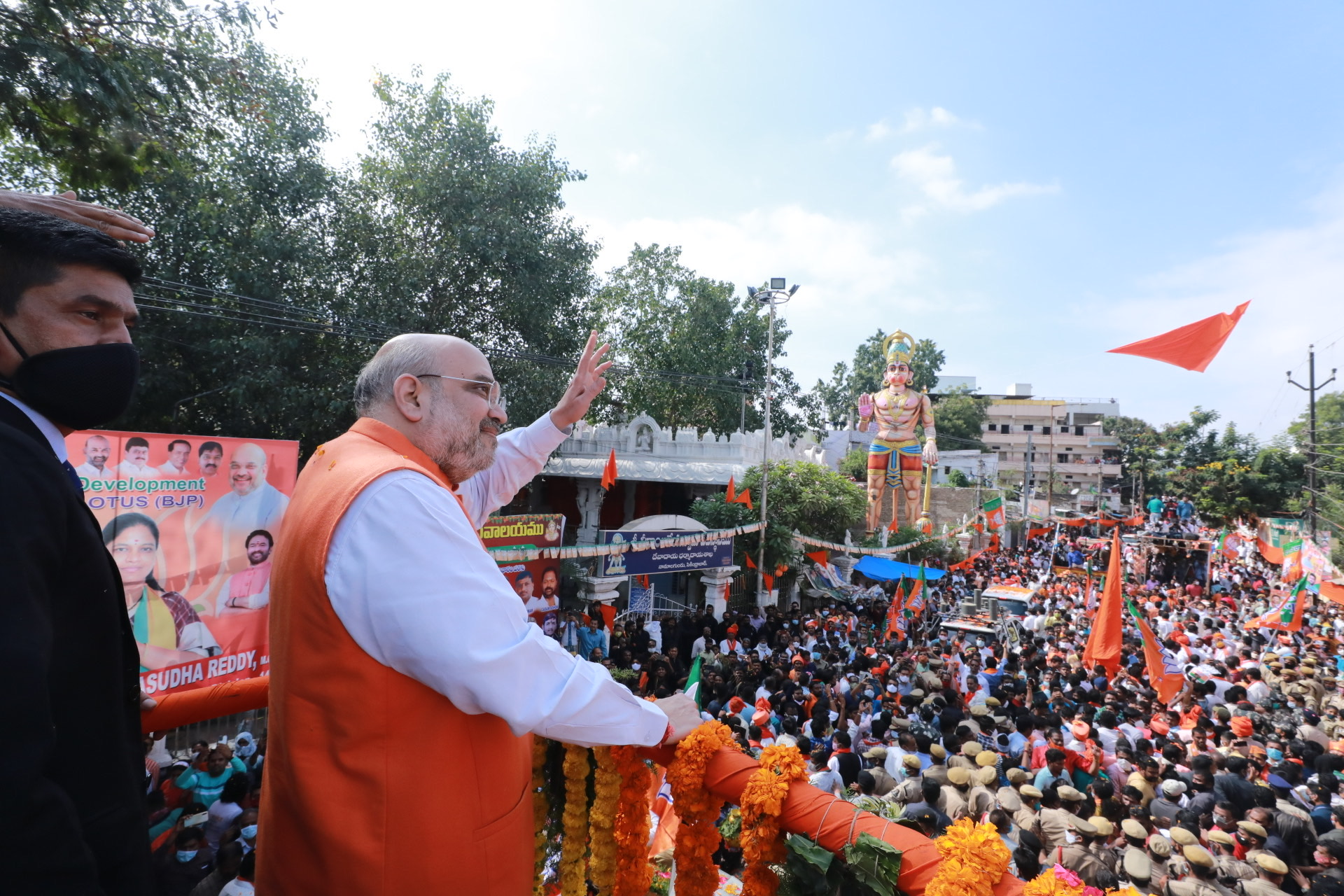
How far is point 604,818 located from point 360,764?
0.94 meters

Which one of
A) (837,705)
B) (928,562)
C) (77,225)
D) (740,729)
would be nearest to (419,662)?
(77,225)

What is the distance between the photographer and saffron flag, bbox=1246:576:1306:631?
40.2 ft

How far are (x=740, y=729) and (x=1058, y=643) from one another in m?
9.32

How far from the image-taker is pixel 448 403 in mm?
1730

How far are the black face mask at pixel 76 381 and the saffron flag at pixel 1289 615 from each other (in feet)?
53.5

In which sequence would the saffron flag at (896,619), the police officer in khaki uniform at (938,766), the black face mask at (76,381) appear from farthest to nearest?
the saffron flag at (896,619)
the police officer in khaki uniform at (938,766)
the black face mask at (76,381)

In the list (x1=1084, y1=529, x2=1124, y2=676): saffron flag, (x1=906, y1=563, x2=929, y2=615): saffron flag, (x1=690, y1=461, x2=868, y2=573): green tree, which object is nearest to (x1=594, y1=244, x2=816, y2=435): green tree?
(x1=690, y1=461, x2=868, y2=573): green tree

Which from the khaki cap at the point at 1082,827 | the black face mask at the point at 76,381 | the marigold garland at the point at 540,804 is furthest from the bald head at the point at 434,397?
the khaki cap at the point at 1082,827

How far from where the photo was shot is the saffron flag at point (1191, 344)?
520 centimetres

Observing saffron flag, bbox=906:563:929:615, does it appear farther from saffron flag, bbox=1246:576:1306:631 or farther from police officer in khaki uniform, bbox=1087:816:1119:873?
police officer in khaki uniform, bbox=1087:816:1119:873

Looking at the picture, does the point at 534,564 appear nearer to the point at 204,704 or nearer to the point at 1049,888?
the point at 204,704

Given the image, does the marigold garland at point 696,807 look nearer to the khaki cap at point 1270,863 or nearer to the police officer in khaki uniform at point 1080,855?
the police officer in khaki uniform at point 1080,855

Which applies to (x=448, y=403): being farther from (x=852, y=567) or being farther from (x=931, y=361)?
(x=931, y=361)

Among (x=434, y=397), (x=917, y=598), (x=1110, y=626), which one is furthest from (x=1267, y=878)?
(x=917, y=598)
